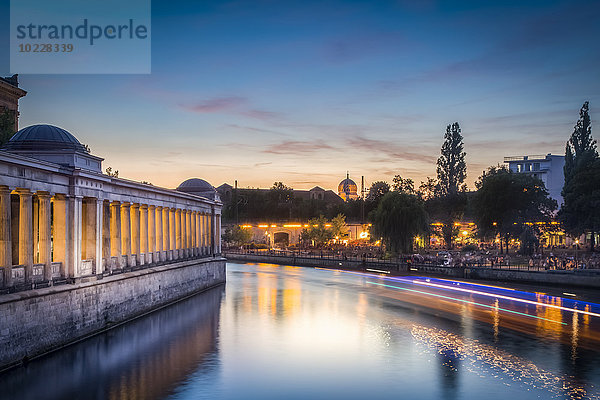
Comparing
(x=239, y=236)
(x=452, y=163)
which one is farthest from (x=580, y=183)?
(x=239, y=236)

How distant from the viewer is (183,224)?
54.4 m

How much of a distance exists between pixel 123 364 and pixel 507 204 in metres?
73.3

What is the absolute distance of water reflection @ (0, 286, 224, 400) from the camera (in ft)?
74.1

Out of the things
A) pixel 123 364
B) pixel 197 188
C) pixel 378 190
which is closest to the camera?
pixel 123 364

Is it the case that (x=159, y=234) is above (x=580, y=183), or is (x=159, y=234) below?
below

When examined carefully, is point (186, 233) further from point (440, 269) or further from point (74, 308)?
point (440, 269)

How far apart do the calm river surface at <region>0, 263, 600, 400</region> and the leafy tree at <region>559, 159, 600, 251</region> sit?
91.8 feet

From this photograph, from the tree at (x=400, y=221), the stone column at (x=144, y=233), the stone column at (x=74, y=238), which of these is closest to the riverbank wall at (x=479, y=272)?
the tree at (x=400, y=221)

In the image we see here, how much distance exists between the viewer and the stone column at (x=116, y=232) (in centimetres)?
3756

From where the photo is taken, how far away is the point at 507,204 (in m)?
89.8

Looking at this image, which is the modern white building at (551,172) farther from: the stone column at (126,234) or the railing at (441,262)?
the stone column at (126,234)

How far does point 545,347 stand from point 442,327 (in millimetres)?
7064

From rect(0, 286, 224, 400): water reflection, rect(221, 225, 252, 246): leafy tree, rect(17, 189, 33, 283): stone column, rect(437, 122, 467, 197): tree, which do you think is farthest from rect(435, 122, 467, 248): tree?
rect(17, 189, 33, 283): stone column

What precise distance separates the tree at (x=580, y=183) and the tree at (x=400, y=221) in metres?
17.9
